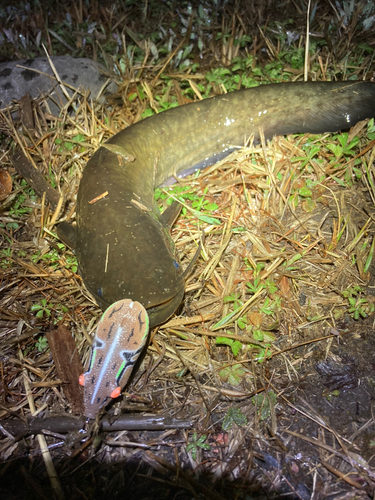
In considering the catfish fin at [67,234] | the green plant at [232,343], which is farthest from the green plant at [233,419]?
the catfish fin at [67,234]

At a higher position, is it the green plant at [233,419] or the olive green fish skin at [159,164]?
the olive green fish skin at [159,164]

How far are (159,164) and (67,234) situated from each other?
105 cm

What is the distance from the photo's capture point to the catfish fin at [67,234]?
2613 mm

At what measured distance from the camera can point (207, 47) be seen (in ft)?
13.8

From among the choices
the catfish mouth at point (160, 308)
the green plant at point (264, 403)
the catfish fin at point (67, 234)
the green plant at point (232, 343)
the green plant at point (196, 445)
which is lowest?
the green plant at point (264, 403)

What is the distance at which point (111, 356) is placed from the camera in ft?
6.04

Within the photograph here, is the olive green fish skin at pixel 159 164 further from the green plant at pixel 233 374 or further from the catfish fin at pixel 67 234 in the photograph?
the green plant at pixel 233 374

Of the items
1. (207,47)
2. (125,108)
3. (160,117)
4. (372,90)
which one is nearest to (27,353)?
(160,117)

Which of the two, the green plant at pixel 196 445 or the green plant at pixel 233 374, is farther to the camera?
the green plant at pixel 233 374

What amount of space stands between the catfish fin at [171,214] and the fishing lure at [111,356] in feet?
3.31

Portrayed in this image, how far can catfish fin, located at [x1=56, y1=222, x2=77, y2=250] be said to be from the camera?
2.61 meters

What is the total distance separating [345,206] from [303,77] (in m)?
1.70

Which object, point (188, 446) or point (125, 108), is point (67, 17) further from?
point (188, 446)

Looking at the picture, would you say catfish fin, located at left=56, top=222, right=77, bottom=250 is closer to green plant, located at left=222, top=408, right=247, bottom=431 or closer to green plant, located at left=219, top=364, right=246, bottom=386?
green plant, located at left=219, top=364, right=246, bottom=386
